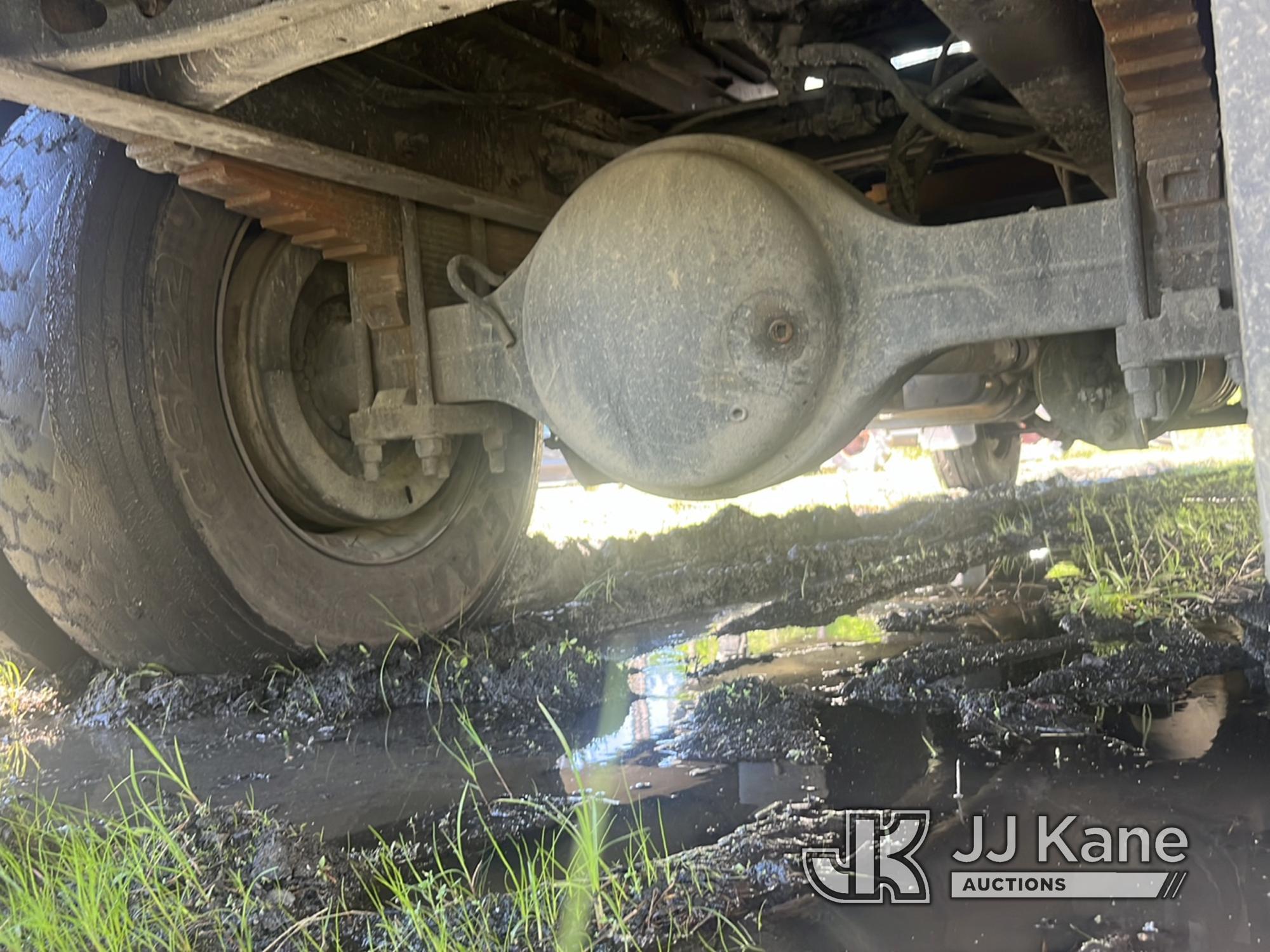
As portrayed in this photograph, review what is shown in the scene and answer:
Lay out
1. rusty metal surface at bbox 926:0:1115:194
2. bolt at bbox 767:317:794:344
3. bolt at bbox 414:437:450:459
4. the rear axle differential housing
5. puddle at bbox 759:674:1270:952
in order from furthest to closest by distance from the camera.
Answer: bolt at bbox 414:437:450:459 → bolt at bbox 767:317:794:344 → the rear axle differential housing → rusty metal surface at bbox 926:0:1115:194 → puddle at bbox 759:674:1270:952

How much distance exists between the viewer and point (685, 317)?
6.27 ft

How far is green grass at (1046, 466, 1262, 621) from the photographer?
2561 mm

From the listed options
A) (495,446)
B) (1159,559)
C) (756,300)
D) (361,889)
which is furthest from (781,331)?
(1159,559)

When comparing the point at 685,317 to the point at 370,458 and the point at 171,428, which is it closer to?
the point at 370,458

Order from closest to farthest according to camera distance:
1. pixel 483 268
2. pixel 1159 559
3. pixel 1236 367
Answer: pixel 1236 367 < pixel 483 268 < pixel 1159 559

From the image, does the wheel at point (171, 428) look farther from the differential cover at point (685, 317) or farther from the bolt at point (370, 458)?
the differential cover at point (685, 317)

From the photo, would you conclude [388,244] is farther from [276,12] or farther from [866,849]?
[866,849]

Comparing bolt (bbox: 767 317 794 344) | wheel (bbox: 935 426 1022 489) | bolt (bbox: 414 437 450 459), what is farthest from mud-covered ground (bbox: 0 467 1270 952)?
wheel (bbox: 935 426 1022 489)

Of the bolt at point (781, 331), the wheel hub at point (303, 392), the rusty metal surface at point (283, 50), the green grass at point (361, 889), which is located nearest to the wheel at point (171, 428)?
the wheel hub at point (303, 392)

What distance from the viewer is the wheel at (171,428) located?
1877mm

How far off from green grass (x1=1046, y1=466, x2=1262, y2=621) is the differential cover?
1.18m

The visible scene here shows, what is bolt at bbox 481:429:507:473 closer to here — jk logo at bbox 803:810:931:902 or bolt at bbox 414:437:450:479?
bolt at bbox 414:437:450:479

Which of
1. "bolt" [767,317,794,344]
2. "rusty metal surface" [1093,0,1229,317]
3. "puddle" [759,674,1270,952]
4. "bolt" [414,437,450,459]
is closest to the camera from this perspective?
"puddle" [759,674,1270,952]

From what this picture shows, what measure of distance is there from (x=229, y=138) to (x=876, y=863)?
5.20 feet
